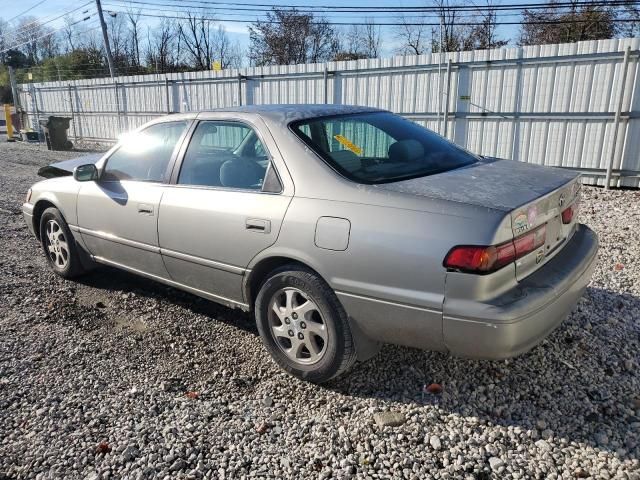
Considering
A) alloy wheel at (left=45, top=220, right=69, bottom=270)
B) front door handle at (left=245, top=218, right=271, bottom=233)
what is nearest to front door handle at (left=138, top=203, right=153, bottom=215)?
front door handle at (left=245, top=218, right=271, bottom=233)

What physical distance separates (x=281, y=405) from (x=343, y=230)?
A: 108cm

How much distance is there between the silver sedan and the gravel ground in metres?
0.37

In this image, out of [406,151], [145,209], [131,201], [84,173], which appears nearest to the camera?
[406,151]

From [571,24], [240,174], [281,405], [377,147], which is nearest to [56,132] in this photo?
[240,174]

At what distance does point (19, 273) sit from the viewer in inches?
203

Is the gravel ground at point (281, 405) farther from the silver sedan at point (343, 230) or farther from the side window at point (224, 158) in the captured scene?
the side window at point (224, 158)

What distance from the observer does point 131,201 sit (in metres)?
3.98

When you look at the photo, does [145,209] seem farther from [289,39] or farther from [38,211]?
[289,39]

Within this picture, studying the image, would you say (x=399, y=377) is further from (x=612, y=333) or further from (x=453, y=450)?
(x=612, y=333)

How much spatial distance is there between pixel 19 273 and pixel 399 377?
13.2 ft

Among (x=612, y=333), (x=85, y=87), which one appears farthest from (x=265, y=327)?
(x=85, y=87)

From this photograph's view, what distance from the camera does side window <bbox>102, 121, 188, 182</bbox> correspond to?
12.8ft

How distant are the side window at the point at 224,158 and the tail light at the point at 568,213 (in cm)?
181

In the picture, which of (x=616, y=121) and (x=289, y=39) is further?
(x=289, y=39)
